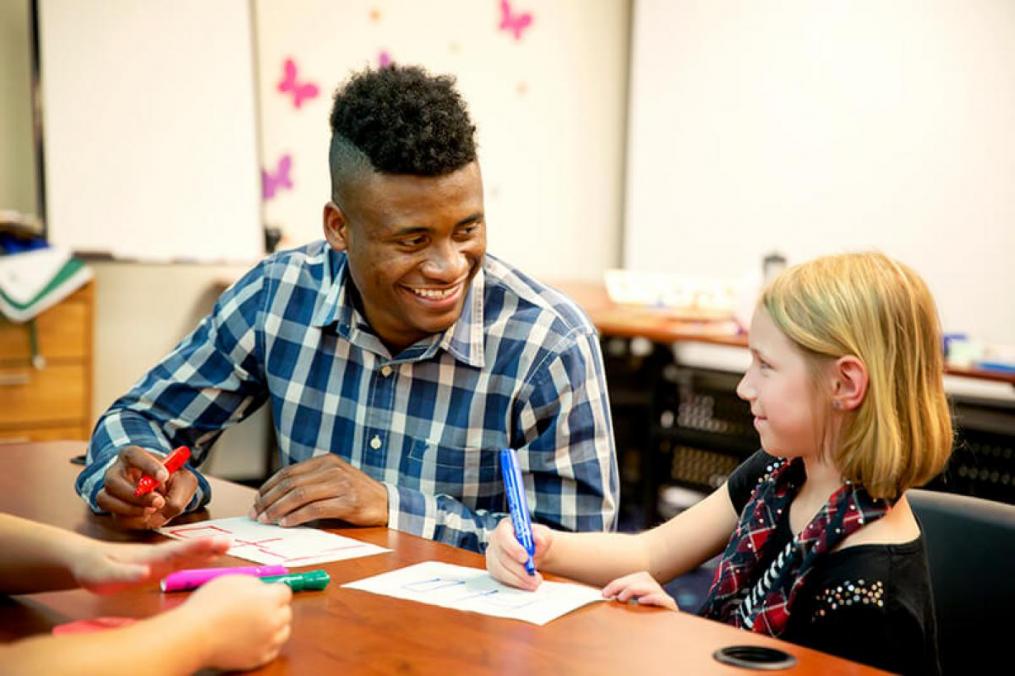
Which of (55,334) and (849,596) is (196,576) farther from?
(55,334)

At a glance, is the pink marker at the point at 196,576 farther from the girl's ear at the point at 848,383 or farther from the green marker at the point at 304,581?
the girl's ear at the point at 848,383

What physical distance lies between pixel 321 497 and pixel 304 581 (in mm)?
307

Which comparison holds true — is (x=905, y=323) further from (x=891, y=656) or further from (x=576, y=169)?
(x=576, y=169)

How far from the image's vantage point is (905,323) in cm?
125

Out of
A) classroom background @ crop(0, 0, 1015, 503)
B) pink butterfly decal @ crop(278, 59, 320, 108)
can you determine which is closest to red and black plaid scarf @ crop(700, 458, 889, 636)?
classroom background @ crop(0, 0, 1015, 503)

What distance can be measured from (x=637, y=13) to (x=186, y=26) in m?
2.36

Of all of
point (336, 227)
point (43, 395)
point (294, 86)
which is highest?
point (294, 86)

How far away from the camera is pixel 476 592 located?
1.19 m

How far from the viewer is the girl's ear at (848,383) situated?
4.10 ft

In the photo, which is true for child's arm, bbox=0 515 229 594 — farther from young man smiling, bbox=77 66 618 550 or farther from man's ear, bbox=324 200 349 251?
man's ear, bbox=324 200 349 251

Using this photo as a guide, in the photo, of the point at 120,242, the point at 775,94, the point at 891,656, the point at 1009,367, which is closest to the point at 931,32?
the point at 775,94

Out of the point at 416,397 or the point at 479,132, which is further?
the point at 479,132

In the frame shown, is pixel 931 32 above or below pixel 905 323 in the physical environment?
above

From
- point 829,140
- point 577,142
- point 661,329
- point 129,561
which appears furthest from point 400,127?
point 577,142
